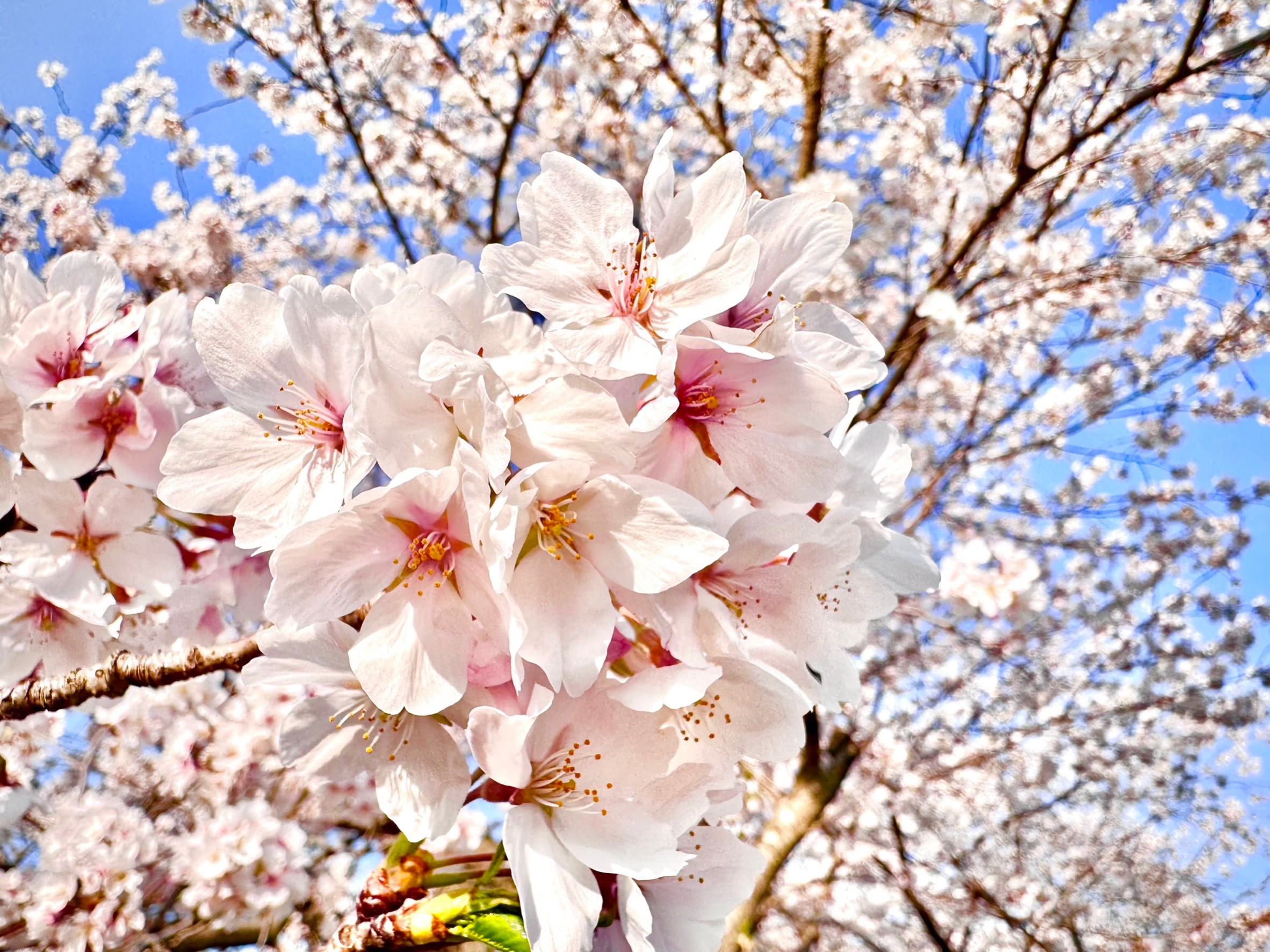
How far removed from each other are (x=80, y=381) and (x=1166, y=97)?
5129 millimetres

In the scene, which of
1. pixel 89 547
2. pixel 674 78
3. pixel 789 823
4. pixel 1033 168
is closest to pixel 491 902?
pixel 89 547

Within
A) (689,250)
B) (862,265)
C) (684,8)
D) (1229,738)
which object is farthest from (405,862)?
(1229,738)

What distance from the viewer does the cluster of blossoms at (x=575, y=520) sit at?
63 cm

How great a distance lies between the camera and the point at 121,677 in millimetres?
938

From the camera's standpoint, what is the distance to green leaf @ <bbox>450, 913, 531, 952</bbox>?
2.29 ft

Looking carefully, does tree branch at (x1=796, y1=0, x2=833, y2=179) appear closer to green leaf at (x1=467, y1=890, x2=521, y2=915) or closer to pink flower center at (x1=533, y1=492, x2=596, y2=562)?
pink flower center at (x1=533, y1=492, x2=596, y2=562)

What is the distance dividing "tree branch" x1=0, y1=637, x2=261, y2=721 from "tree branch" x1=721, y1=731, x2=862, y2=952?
210cm

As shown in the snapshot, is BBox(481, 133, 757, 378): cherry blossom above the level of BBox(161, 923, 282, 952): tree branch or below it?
above

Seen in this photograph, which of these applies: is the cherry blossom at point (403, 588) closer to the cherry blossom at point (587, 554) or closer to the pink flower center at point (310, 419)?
the cherry blossom at point (587, 554)

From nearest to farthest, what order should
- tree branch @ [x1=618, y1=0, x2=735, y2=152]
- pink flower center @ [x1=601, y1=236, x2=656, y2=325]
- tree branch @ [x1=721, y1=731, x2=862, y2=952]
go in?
pink flower center @ [x1=601, y1=236, x2=656, y2=325], tree branch @ [x1=721, y1=731, x2=862, y2=952], tree branch @ [x1=618, y1=0, x2=735, y2=152]

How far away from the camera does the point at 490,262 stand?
712 millimetres

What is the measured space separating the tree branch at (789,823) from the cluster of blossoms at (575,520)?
2.12 m

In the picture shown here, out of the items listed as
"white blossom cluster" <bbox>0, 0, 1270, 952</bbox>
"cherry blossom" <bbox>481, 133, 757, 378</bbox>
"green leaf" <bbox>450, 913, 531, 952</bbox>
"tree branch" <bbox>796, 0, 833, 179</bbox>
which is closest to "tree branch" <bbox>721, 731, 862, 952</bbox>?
"white blossom cluster" <bbox>0, 0, 1270, 952</bbox>

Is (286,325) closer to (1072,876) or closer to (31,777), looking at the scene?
(31,777)
